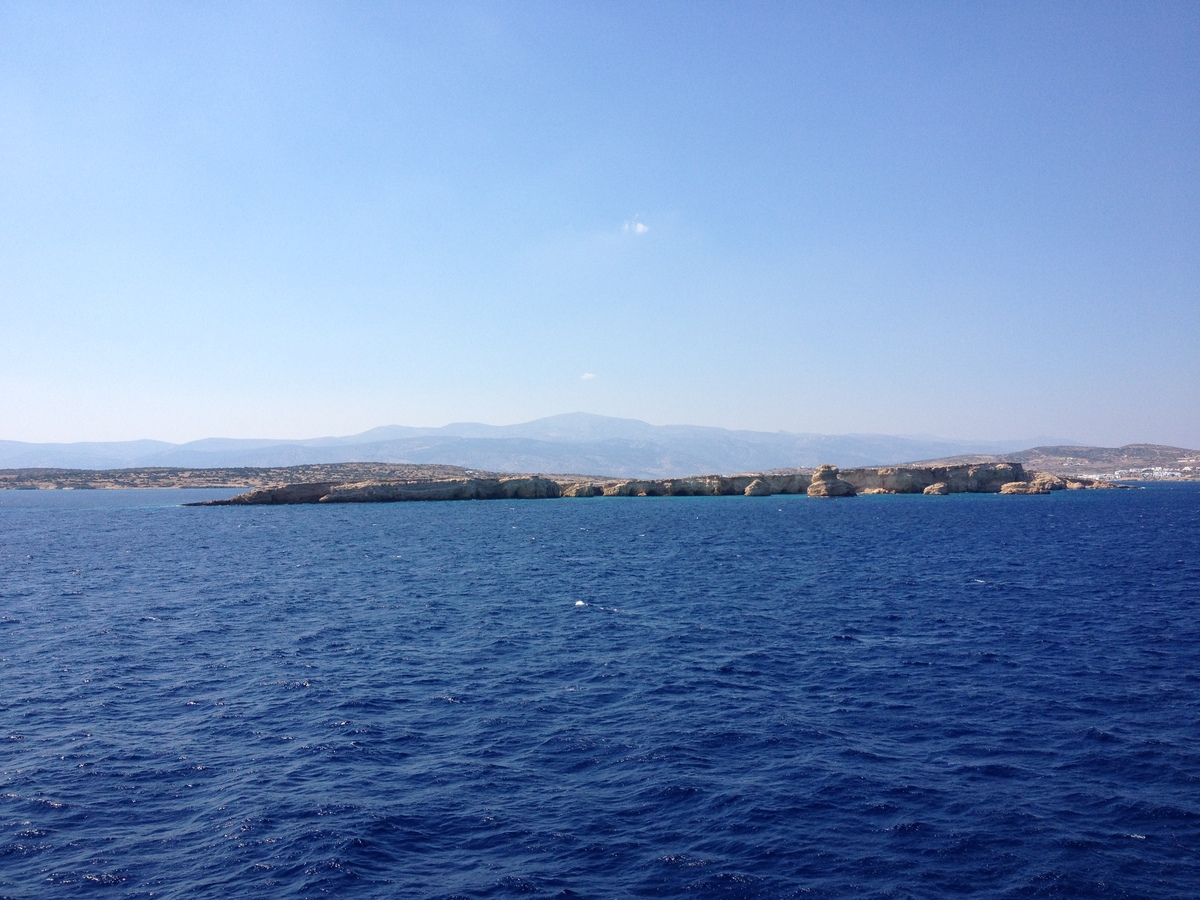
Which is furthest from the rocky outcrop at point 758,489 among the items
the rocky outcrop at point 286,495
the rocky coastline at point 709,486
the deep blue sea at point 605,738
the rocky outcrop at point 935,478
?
the deep blue sea at point 605,738

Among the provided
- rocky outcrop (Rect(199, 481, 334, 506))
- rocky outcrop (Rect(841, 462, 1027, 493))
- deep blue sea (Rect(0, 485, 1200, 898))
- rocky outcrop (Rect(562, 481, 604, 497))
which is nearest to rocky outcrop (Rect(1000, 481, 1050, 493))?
rocky outcrop (Rect(841, 462, 1027, 493))

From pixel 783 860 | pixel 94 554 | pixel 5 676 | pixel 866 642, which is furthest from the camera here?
pixel 94 554

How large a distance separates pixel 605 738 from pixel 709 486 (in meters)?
151

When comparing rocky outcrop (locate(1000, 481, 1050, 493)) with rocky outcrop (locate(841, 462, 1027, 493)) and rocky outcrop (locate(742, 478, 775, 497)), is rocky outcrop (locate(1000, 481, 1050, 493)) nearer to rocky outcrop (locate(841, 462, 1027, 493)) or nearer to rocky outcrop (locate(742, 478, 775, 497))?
rocky outcrop (locate(841, 462, 1027, 493))

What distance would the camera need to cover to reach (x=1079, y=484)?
18700 cm

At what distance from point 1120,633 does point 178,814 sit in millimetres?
34880

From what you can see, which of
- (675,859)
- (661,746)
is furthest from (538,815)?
(661,746)

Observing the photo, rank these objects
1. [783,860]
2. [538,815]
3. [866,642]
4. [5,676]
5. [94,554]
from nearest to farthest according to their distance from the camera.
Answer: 1. [783,860]
2. [538,815]
3. [5,676]
4. [866,642]
5. [94,554]

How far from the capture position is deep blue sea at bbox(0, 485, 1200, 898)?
13.9m

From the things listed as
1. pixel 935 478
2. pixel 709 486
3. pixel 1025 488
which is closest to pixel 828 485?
pixel 709 486

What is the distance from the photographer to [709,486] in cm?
16938

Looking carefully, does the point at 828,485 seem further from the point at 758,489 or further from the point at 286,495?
the point at 286,495

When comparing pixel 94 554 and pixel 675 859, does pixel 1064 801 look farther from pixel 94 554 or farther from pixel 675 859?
pixel 94 554

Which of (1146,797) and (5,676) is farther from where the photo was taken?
(5,676)
